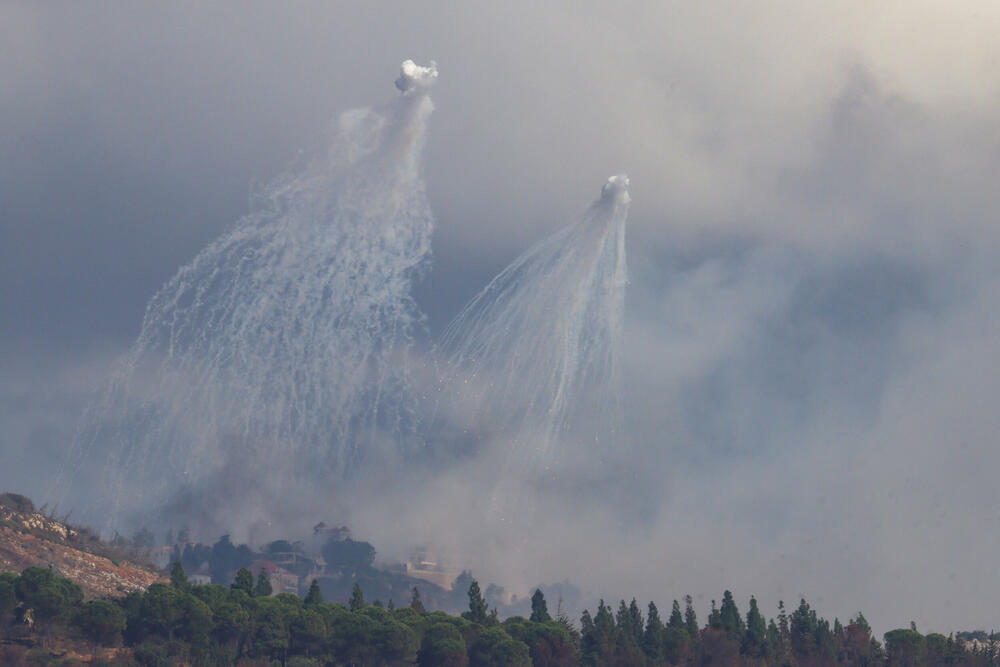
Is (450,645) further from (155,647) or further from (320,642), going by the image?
(155,647)

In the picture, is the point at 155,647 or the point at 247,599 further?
the point at 247,599

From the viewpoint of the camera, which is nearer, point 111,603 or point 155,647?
point 155,647

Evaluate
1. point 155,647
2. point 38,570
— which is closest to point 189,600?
point 155,647

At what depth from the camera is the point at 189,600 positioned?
18312cm

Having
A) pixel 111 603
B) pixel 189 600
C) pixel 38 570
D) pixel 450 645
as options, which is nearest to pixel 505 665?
pixel 450 645

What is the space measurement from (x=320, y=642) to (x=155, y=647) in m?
28.8

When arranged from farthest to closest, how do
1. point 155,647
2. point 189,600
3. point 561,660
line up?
1. point 561,660
2. point 189,600
3. point 155,647

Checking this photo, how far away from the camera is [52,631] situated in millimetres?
176625

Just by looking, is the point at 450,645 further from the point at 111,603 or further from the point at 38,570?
the point at 38,570

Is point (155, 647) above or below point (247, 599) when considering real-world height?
below

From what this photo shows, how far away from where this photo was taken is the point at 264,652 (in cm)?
18425

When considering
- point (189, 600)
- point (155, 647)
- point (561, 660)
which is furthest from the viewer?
A: point (561, 660)

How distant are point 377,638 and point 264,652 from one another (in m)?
18.5

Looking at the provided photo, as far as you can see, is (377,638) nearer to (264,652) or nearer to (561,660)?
(264,652)
